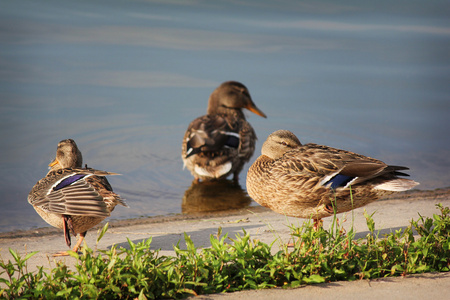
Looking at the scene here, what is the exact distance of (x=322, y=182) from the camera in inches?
187

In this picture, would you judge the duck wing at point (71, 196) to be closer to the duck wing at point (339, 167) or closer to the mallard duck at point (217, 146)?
the duck wing at point (339, 167)

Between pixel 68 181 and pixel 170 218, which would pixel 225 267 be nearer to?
pixel 68 181

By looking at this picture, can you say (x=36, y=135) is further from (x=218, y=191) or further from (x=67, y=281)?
(x=67, y=281)

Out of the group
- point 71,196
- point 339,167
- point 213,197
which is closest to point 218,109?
point 213,197

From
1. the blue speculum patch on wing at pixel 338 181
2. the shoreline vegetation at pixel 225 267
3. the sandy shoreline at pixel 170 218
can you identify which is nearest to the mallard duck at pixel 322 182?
the blue speculum patch on wing at pixel 338 181

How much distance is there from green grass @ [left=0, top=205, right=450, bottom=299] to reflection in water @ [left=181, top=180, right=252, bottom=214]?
10.7 feet

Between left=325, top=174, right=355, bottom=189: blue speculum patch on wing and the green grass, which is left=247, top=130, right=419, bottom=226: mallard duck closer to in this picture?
left=325, top=174, right=355, bottom=189: blue speculum patch on wing

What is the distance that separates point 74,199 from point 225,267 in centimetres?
148

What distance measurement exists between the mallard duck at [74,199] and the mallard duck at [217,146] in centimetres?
314

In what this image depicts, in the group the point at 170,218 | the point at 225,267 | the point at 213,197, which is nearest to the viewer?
the point at 225,267

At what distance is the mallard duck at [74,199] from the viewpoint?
4527 mm

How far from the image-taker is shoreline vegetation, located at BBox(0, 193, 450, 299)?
3336 millimetres

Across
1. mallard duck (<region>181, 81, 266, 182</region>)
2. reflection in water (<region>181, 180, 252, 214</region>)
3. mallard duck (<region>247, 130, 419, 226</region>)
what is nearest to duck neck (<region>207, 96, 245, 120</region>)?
mallard duck (<region>181, 81, 266, 182</region>)

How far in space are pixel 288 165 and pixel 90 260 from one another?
2084mm
